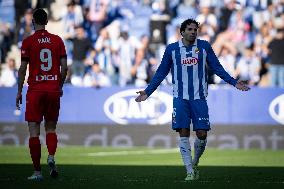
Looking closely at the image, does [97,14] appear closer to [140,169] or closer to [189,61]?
[140,169]

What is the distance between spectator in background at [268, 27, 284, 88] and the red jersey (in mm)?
10900

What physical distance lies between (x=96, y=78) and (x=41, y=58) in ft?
35.7

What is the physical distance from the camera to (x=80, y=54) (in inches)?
899

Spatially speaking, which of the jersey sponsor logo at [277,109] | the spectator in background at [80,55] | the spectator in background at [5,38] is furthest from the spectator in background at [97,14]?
the jersey sponsor logo at [277,109]

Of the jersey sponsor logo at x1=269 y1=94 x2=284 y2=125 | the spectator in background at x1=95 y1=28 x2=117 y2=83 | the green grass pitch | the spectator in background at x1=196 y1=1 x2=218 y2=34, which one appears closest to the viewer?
the green grass pitch

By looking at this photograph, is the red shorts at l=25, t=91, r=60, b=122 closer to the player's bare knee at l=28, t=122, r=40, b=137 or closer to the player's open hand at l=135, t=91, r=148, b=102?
the player's bare knee at l=28, t=122, r=40, b=137

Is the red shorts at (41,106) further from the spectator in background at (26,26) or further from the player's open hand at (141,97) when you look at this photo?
the spectator in background at (26,26)

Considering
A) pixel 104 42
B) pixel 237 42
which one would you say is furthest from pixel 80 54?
pixel 237 42

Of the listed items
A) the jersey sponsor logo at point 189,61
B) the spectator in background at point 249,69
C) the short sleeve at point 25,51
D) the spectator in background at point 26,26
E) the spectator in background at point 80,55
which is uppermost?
the spectator in background at point 26,26

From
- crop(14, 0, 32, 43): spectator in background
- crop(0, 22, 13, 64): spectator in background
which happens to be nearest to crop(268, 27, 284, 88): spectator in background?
crop(14, 0, 32, 43): spectator in background

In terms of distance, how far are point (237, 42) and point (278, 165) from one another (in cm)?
766

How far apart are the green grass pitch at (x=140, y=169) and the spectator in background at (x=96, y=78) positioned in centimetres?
201

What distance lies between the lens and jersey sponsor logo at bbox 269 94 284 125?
20766mm

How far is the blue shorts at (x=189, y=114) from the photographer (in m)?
11.1
